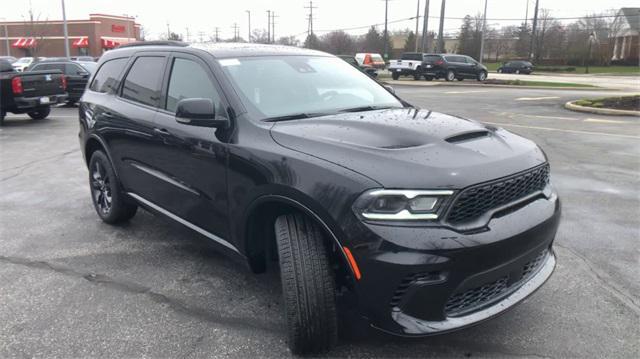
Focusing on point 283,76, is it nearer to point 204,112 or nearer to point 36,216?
point 204,112

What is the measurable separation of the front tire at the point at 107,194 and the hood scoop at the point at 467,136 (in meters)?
3.08

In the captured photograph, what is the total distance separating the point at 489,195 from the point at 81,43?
Result: 222ft

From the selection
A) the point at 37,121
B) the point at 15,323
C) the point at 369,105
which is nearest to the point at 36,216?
the point at 15,323

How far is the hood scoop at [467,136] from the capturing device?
2.96 meters

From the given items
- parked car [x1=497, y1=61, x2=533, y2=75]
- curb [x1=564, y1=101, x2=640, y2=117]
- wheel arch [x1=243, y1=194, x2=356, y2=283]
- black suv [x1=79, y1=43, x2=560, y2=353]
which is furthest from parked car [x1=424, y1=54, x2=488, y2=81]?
wheel arch [x1=243, y1=194, x2=356, y2=283]

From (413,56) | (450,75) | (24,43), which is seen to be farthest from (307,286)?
(24,43)

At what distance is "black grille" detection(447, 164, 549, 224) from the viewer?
2543mm

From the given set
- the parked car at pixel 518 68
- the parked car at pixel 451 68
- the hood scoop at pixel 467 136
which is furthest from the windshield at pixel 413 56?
the hood scoop at pixel 467 136

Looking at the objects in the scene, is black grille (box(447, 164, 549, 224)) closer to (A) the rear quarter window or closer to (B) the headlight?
(B) the headlight

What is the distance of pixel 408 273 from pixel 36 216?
4.72 m

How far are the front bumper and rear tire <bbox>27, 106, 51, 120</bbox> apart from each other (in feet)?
46.0

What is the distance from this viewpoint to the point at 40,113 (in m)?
14.3

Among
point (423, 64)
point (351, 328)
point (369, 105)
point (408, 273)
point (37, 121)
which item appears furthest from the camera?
point (423, 64)

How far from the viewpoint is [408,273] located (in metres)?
2.45
